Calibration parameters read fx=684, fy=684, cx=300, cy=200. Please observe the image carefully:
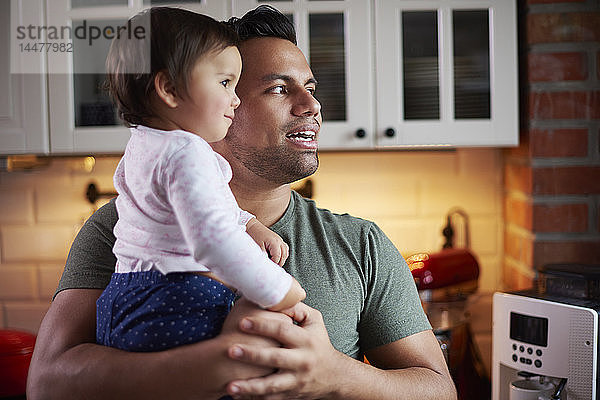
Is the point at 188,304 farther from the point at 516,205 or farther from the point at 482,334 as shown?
the point at 482,334

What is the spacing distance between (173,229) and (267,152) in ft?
1.38

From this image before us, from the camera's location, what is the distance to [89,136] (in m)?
1.90

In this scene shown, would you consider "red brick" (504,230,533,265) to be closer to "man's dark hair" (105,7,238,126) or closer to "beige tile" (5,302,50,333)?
"man's dark hair" (105,7,238,126)

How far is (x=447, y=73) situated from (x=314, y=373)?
3.68 ft

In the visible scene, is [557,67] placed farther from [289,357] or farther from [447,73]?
[289,357]

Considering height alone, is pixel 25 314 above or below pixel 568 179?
below

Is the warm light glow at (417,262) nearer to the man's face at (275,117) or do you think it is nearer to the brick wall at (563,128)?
the brick wall at (563,128)

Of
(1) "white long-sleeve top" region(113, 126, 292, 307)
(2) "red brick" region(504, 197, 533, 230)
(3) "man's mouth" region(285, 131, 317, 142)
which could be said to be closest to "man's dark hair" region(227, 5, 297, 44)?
(3) "man's mouth" region(285, 131, 317, 142)

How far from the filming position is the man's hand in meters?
0.98

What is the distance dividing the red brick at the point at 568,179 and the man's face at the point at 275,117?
799 millimetres

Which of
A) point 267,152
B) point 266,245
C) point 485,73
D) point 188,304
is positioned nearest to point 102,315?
point 188,304

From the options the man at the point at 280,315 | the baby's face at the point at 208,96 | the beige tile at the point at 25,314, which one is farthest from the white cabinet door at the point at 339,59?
the beige tile at the point at 25,314

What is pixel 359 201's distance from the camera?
2211 mm

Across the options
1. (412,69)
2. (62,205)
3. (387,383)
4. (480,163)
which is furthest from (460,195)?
(62,205)
